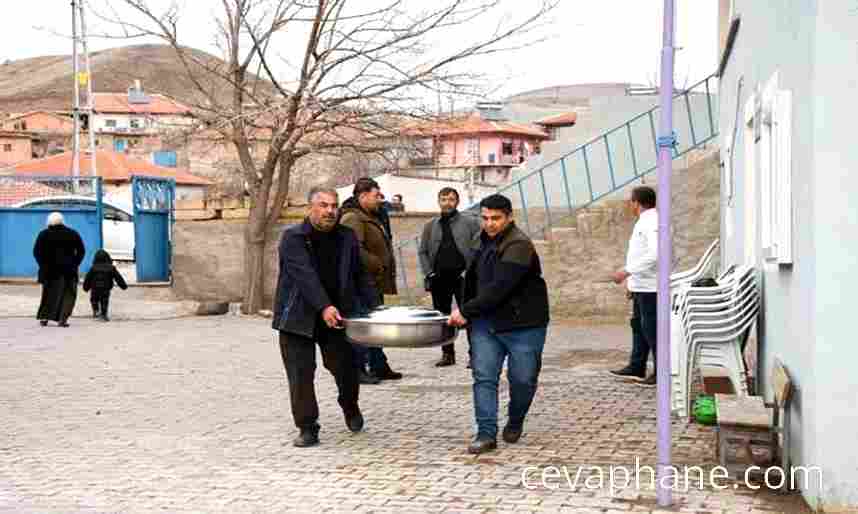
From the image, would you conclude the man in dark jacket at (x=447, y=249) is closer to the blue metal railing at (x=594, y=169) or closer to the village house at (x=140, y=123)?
the blue metal railing at (x=594, y=169)

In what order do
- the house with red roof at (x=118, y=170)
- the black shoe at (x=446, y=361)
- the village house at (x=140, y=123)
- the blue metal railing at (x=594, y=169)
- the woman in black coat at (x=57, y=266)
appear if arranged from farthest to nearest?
the house with red roof at (x=118, y=170)
the village house at (x=140, y=123)
the blue metal railing at (x=594, y=169)
the woman in black coat at (x=57, y=266)
the black shoe at (x=446, y=361)

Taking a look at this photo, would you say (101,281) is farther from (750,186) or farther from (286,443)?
(750,186)

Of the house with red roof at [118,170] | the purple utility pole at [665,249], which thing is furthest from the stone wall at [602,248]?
the house with red roof at [118,170]

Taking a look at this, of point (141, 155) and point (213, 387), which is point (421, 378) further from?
point (141, 155)

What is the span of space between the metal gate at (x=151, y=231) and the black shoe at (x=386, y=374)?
10.6m

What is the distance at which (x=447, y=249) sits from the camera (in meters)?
11.5

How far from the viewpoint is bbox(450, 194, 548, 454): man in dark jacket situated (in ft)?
25.2

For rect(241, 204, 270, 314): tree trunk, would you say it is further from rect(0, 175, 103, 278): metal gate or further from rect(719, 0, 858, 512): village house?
rect(719, 0, 858, 512): village house

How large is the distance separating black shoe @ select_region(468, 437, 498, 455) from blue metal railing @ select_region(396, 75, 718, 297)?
1025cm

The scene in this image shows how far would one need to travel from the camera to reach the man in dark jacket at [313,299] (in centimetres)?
794

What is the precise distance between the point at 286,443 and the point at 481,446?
1375 millimetres

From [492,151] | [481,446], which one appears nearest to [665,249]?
[481,446]

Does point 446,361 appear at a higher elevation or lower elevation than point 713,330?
lower

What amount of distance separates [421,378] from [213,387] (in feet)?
6.21
